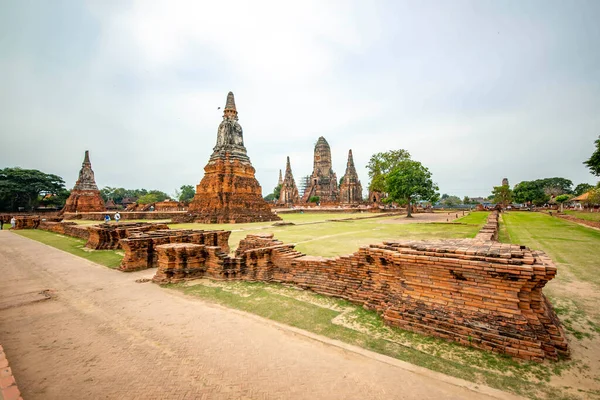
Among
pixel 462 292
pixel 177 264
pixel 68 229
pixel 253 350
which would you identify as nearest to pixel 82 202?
pixel 68 229

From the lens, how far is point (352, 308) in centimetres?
456

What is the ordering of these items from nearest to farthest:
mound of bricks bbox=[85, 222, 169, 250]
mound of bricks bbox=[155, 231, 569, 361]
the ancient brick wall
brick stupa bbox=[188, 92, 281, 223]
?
mound of bricks bbox=[155, 231, 569, 361], mound of bricks bbox=[85, 222, 169, 250], the ancient brick wall, brick stupa bbox=[188, 92, 281, 223]

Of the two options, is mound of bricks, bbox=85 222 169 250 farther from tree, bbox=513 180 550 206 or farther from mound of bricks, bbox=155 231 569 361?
tree, bbox=513 180 550 206

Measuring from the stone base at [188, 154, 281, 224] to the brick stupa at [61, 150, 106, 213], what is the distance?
20.3 metres

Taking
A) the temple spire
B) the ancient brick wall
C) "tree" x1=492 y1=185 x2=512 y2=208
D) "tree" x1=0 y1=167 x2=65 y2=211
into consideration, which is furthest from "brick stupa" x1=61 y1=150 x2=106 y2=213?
"tree" x1=492 y1=185 x2=512 y2=208

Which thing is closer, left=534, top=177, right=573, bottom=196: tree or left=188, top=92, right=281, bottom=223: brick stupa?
left=188, top=92, right=281, bottom=223: brick stupa

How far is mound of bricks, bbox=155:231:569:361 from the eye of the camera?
10.2ft

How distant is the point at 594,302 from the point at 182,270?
7609 millimetres

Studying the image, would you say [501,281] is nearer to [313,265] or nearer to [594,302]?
[594,302]

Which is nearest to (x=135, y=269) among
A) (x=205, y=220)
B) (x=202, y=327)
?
(x=202, y=327)

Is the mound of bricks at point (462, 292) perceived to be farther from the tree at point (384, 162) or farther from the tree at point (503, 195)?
the tree at point (503, 195)

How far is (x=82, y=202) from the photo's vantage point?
35.9 metres

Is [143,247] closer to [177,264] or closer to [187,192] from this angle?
[177,264]

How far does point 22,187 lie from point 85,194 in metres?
10.4
